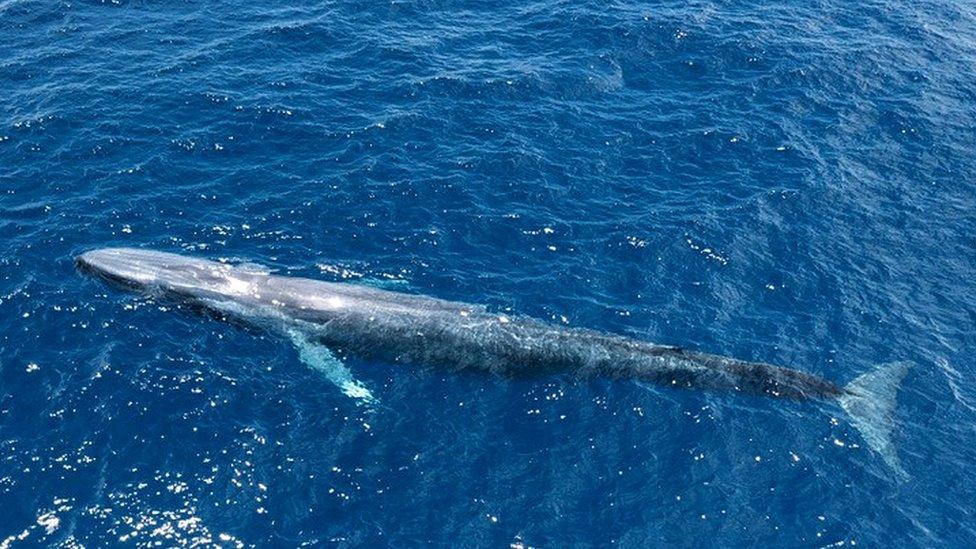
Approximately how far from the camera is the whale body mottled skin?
132 feet

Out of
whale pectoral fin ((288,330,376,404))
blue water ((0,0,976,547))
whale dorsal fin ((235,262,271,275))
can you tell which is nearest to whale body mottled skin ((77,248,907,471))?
whale pectoral fin ((288,330,376,404))

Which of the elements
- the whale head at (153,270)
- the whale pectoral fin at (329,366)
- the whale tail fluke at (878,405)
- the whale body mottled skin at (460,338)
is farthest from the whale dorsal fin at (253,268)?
the whale tail fluke at (878,405)

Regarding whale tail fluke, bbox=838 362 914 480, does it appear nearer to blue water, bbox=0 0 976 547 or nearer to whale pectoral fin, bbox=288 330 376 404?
blue water, bbox=0 0 976 547

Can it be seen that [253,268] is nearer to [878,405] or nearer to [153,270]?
[153,270]

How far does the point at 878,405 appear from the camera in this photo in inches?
1572

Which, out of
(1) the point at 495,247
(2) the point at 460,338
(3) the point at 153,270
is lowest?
(2) the point at 460,338

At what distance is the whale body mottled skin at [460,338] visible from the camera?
40312 mm

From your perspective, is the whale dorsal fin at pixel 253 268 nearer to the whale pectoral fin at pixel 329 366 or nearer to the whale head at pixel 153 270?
the whale head at pixel 153 270

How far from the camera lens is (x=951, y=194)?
175 feet

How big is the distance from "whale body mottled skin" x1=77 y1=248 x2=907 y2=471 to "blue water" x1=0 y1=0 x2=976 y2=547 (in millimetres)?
926

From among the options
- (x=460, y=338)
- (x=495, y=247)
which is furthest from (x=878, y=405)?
(x=495, y=247)

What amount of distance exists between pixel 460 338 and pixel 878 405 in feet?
Answer: 66.9

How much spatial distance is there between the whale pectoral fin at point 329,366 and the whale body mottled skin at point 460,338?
1.44ft

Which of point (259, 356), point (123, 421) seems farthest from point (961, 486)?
point (123, 421)
